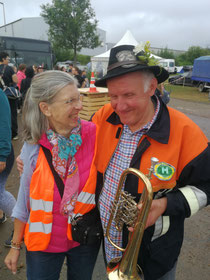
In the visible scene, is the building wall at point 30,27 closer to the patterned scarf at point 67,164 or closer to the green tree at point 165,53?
the green tree at point 165,53

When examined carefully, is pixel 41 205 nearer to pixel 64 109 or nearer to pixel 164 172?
pixel 64 109

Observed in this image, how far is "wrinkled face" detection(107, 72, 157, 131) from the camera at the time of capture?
1362mm

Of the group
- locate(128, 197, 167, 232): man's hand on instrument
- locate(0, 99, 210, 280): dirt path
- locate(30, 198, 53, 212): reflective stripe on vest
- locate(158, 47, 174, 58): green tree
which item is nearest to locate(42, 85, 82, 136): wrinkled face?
locate(30, 198, 53, 212): reflective stripe on vest

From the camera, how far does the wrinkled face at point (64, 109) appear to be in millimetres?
1469

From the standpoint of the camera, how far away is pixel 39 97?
1472 millimetres

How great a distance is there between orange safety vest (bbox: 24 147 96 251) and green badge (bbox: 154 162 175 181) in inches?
20.2

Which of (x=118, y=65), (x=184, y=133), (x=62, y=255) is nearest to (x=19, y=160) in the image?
(x=62, y=255)

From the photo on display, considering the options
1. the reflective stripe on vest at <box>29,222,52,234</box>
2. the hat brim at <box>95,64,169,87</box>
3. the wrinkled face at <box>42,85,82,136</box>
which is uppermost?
the hat brim at <box>95,64,169,87</box>

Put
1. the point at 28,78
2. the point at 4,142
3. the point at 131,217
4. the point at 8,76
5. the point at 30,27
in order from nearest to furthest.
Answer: the point at 131,217 < the point at 4,142 < the point at 8,76 < the point at 28,78 < the point at 30,27

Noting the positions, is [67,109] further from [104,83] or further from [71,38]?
[71,38]

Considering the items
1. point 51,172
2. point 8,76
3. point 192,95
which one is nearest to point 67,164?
point 51,172

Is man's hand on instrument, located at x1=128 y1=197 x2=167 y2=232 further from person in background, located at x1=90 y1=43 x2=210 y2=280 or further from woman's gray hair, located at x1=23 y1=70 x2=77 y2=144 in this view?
woman's gray hair, located at x1=23 y1=70 x2=77 y2=144

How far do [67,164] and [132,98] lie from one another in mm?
648

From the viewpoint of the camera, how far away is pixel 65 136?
160cm
